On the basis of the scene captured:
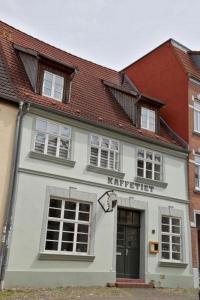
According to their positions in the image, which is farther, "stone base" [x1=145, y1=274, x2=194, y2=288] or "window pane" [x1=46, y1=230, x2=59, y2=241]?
"stone base" [x1=145, y1=274, x2=194, y2=288]

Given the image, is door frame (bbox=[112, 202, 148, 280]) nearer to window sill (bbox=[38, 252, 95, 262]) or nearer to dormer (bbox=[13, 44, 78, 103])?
window sill (bbox=[38, 252, 95, 262])

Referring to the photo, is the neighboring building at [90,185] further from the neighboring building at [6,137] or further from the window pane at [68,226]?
the neighboring building at [6,137]

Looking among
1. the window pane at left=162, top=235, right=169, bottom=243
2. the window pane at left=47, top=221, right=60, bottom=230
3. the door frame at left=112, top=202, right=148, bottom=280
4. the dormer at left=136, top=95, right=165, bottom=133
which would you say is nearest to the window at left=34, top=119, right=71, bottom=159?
the window pane at left=47, top=221, right=60, bottom=230

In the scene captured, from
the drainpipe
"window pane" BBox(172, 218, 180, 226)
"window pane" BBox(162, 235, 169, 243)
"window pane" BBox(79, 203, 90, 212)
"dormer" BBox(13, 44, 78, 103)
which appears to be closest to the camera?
the drainpipe

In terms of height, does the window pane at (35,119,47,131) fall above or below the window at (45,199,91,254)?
above

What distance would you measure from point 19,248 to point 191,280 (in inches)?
327

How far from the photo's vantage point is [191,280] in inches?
660

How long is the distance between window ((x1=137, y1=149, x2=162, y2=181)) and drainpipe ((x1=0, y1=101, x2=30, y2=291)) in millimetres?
5743

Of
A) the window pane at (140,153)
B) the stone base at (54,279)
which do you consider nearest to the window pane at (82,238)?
the stone base at (54,279)

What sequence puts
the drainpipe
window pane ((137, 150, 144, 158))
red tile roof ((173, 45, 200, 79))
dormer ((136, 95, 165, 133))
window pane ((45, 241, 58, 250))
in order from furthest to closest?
red tile roof ((173, 45, 200, 79))
dormer ((136, 95, 165, 133))
window pane ((137, 150, 144, 158))
window pane ((45, 241, 58, 250))
the drainpipe

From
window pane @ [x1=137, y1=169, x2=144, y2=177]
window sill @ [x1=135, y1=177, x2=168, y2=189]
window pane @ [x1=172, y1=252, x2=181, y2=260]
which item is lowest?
window pane @ [x1=172, y1=252, x2=181, y2=260]

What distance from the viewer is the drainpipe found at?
12.0m

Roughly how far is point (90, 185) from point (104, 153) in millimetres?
1617

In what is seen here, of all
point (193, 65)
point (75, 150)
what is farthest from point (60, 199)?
point (193, 65)
